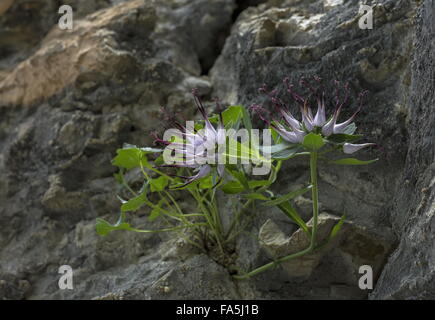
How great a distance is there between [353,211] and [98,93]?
80 centimetres

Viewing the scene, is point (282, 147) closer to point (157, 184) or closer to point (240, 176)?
point (240, 176)

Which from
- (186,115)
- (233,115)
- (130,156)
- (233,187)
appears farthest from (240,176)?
(186,115)

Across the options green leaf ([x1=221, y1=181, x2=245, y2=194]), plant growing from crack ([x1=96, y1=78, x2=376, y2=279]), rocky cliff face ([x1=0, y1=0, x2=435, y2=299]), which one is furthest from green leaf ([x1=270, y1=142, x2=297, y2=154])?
rocky cliff face ([x1=0, y1=0, x2=435, y2=299])

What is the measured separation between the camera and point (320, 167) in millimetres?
1112

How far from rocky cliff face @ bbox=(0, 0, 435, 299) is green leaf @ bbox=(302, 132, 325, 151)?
0.68 ft

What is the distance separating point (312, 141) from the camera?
2.76 ft

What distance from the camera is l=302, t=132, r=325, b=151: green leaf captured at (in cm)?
83

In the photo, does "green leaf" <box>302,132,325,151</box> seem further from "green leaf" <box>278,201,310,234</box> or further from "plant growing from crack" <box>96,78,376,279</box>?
"green leaf" <box>278,201,310,234</box>

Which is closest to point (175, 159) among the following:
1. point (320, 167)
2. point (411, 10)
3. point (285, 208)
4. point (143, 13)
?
point (285, 208)

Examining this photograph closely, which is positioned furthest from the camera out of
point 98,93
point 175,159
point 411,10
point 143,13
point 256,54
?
point 143,13

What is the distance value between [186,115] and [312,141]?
64cm

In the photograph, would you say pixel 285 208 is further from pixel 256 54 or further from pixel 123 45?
pixel 123 45

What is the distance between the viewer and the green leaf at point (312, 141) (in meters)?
0.83

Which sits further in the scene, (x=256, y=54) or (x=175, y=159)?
(x=256, y=54)
